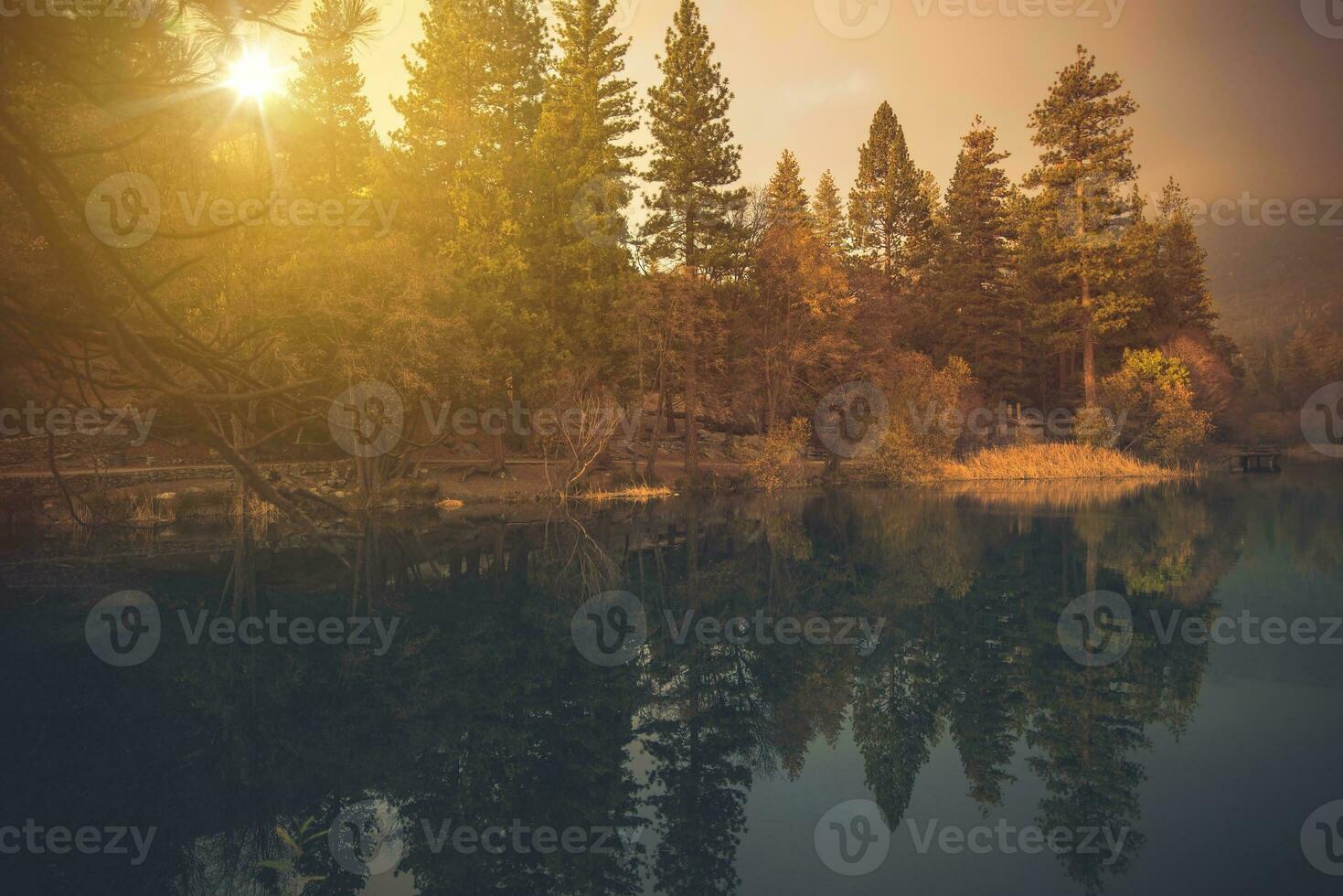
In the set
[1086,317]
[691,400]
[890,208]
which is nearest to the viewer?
[691,400]

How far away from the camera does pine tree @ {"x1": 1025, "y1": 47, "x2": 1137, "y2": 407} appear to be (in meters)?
48.7

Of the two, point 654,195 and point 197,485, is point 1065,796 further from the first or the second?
point 654,195

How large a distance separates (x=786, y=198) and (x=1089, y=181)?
19350 mm

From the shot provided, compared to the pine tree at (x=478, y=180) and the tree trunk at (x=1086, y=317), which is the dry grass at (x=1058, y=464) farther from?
the pine tree at (x=478, y=180)

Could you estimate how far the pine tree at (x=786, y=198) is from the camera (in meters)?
43.0

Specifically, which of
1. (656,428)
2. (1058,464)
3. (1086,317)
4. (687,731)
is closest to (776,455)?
(656,428)

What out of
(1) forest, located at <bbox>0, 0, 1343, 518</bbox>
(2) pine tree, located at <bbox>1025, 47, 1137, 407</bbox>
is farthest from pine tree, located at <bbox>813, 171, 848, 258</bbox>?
(2) pine tree, located at <bbox>1025, 47, 1137, 407</bbox>

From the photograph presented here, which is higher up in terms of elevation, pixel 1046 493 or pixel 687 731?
pixel 1046 493

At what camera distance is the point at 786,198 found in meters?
50.7

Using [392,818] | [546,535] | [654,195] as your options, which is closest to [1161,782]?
[392,818]

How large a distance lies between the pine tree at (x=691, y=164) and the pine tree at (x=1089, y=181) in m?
23.0

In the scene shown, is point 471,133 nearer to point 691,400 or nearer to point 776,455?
point 691,400

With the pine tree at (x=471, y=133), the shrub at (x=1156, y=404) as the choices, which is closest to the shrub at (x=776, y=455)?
the pine tree at (x=471, y=133)

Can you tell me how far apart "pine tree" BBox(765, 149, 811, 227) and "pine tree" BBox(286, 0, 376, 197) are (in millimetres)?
21987
